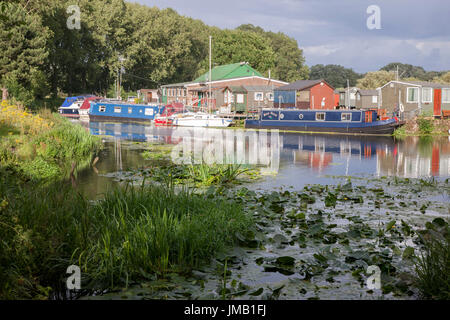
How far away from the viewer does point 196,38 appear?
90.1 meters

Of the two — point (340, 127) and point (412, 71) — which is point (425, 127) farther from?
point (412, 71)

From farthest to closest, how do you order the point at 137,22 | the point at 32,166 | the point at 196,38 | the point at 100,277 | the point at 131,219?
the point at 196,38, the point at 137,22, the point at 32,166, the point at 131,219, the point at 100,277

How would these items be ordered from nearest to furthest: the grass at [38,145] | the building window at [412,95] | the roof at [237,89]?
the grass at [38,145] → the building window at [412,95] → the roof at [237,89]

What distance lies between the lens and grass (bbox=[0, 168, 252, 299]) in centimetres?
604

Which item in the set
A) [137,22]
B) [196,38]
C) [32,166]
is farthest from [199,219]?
[196,38]

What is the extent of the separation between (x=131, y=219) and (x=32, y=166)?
925 centimetres

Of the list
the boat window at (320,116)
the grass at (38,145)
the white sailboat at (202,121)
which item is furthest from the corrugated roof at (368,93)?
the grass at (38,145)

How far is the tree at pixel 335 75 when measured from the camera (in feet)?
452

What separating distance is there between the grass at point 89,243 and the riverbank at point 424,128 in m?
35.0

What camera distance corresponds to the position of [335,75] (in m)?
147

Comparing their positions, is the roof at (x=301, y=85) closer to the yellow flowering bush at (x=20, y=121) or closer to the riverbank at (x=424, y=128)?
the riverbank at (x=424, y=128)

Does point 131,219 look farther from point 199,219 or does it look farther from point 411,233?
point 411,233
